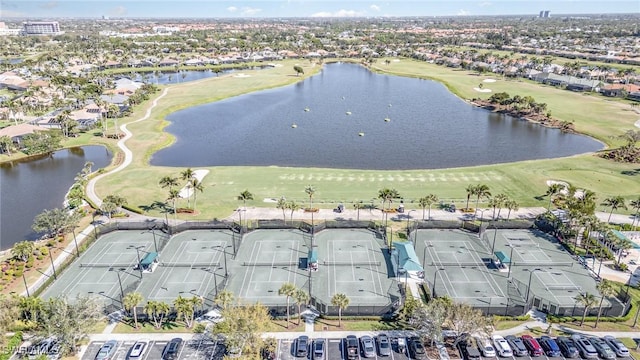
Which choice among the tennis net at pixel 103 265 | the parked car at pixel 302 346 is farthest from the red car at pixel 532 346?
the tennis net at pixel 103 265

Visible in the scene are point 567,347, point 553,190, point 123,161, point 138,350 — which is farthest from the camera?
point 123,161

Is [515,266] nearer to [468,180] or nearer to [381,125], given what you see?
[468,180]

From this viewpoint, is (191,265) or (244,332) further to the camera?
(191,265)

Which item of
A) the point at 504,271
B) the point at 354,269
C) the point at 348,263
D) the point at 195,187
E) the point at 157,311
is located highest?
the point at 195,187

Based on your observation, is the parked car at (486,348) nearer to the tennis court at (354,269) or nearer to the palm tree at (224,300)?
the tennis court at (354,269)

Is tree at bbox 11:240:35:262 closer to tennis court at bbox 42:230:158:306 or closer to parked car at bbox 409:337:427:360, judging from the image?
tennis court at bbox 42:230:158:306

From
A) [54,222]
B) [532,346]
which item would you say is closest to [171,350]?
[54,222]

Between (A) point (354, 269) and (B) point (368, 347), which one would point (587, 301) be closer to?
(B) point (368, 347)
